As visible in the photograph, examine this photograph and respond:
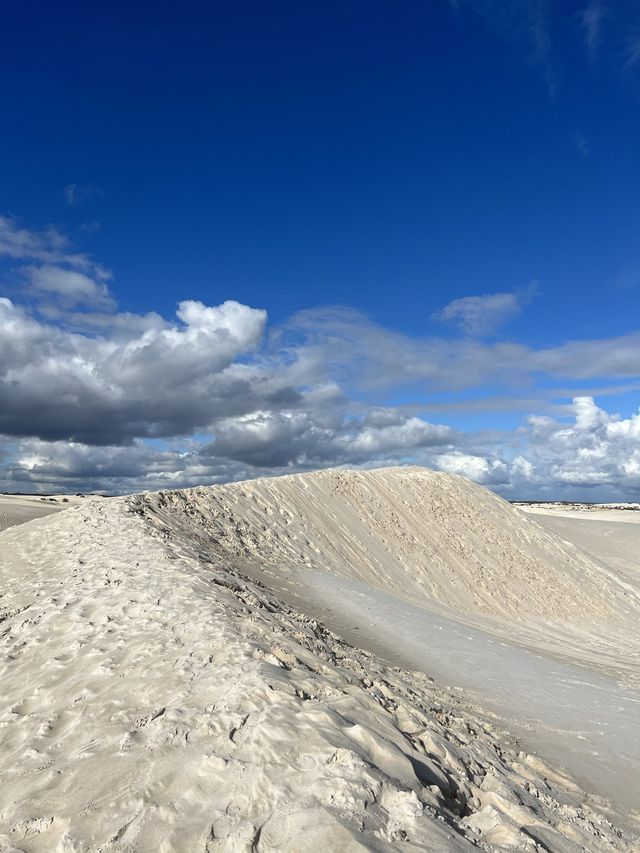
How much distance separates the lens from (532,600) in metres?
22.3

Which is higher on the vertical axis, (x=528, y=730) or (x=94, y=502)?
(x=94, y=502)

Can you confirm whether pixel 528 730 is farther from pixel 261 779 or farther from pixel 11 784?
pixel 11 784

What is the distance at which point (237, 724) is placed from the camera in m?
4.48

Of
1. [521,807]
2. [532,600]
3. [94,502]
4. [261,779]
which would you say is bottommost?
[532,600]

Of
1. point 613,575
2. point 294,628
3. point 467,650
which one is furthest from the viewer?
point 613,575

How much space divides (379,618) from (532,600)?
12.1 m

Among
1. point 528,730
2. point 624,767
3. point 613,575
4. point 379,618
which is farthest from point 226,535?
point 613,575

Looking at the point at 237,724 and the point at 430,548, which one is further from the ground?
the point at 237,724

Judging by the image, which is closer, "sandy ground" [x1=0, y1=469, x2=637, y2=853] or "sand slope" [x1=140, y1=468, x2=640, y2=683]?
"sandy ground" [x1=0, y1=469, x2=637, y2=853]

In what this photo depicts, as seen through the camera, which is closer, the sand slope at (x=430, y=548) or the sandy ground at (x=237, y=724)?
the sandy ground at (x=237, y=724)

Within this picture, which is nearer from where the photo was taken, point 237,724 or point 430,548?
point 237,724

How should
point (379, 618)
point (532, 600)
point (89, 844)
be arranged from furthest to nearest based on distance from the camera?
point (532, 600), point (379, 618), point (89, 844)

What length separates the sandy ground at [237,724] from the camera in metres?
3.59

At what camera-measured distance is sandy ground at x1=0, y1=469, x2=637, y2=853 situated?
359 centimetres
